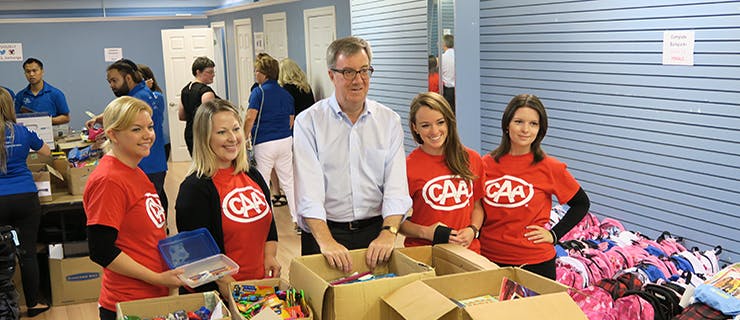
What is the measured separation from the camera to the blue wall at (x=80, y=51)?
12.8m

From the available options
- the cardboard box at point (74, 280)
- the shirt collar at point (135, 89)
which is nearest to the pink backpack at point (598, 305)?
the cardboard box at point (74, 280)

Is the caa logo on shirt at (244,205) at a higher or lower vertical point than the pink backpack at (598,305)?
higher

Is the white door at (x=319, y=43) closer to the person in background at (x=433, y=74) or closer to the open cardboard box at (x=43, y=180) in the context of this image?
the person in background at (x=433, y=74)

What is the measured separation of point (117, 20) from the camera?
13.3 meters

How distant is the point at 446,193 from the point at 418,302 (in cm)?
96

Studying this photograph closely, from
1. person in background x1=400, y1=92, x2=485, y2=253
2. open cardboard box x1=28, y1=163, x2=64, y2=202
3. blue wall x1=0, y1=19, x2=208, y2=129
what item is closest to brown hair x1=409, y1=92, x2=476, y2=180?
person in background x1=400, y1=92, x2=485, y2=253

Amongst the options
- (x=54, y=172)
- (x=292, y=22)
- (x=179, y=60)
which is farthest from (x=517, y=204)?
(x=179, y=60)

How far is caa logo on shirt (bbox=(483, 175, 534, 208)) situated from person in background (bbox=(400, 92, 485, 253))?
12 cm

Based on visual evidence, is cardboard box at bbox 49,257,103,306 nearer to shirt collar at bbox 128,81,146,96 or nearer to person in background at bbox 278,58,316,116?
shirt collar at bbox 128,81,146,96

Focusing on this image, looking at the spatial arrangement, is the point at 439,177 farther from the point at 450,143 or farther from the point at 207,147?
the point at 207,147

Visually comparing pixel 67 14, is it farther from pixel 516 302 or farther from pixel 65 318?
pixel 516 302

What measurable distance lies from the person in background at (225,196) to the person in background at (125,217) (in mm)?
137

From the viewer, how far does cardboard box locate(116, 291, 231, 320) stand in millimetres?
2070

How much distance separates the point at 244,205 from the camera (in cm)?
264
